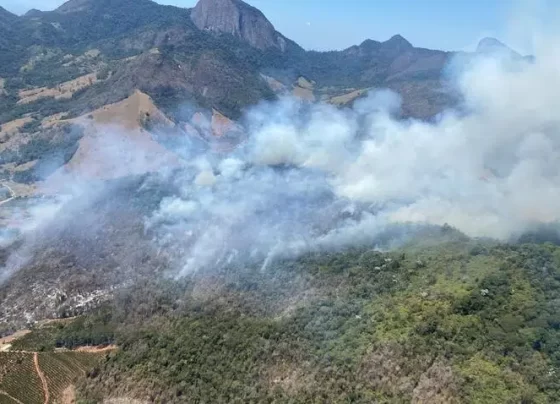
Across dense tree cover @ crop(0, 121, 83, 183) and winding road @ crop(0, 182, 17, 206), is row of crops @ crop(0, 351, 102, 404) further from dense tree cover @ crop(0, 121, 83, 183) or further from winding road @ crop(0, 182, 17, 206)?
→ dense tree cover @ crop(0, 121, 83, 183)

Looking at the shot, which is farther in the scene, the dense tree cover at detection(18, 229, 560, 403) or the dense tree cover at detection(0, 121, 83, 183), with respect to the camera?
the dense tree cover at detection(0, 121, 83, 183)

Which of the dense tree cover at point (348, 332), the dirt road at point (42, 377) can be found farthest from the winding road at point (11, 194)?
the dirt road at point (42, 377)

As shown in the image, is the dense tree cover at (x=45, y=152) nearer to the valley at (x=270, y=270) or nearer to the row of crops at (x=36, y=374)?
the valley at (x=270, y=270)

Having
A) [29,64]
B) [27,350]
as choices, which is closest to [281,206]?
[27,350]

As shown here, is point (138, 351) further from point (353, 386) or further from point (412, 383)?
point (412, 383)

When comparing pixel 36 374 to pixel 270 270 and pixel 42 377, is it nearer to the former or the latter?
pixel 42 377

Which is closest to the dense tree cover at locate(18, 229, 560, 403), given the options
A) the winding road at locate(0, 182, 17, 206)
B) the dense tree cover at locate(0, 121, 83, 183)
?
the winding road at locate(0, 182, 17, 206)

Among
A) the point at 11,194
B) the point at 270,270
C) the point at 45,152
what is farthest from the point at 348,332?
the point at 45,152

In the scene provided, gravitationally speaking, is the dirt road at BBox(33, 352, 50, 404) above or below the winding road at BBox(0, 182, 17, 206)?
below
